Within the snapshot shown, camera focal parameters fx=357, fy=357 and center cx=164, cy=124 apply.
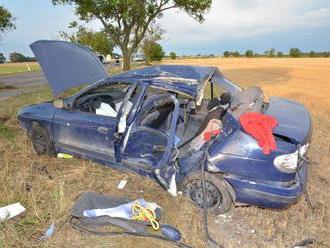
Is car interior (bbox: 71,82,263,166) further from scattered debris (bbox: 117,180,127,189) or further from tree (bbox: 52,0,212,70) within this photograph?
tree (bbox: 52,0,212,70)

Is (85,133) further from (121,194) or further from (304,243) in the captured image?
(304,243)

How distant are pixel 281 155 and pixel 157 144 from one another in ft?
4.95

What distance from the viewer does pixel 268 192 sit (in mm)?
3748

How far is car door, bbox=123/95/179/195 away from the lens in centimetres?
422

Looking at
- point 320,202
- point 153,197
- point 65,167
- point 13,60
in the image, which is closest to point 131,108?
point 153,197

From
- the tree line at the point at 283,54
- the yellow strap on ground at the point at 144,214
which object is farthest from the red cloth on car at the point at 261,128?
the tree line at the point at 283,54

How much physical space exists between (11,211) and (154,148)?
1786 mm

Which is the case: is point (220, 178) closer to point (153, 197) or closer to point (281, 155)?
point (281, 155)

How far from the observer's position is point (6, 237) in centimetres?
354

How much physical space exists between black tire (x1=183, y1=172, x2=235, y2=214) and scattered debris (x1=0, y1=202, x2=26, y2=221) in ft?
6.28

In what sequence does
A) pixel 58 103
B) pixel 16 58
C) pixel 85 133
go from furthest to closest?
1. pixel 16 58
2. pixel 58 103
3. pixel 85 133

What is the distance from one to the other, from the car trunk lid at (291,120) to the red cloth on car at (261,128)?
0.13 meters

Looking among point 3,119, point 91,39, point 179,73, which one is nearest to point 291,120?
point 179,73

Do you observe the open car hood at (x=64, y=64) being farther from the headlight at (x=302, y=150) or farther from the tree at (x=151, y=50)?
the tree at (x=151, y=50)
